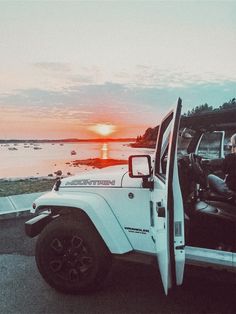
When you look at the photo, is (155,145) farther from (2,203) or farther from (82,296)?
(2,203)

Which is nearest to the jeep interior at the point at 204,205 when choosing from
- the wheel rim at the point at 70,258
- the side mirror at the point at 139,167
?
the side mirror at the point at 139,167

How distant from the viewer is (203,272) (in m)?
3.54

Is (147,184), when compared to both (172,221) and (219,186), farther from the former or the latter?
(219,186)

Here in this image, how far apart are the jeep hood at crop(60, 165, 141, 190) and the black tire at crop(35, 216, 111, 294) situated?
421 millimetres

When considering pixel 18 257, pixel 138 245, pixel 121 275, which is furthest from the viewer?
pixel 18 257

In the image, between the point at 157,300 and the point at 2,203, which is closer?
the point at 157,300

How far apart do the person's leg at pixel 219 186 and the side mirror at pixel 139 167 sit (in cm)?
91

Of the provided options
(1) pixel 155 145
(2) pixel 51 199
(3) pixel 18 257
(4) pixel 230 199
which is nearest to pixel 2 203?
(3) pixel 18 257

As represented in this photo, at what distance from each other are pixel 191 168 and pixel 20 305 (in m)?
2.38

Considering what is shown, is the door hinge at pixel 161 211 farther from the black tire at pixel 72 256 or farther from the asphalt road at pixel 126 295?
the black tire at pixel 72 256

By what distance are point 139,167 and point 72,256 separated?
1.22 m

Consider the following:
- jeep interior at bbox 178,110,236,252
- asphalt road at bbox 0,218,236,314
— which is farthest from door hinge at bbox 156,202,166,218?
asphalt road at bbox 0,218,236,314

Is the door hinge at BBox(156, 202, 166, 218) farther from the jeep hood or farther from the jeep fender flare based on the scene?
the jeep fender flare

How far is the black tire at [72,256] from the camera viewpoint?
4.00m
